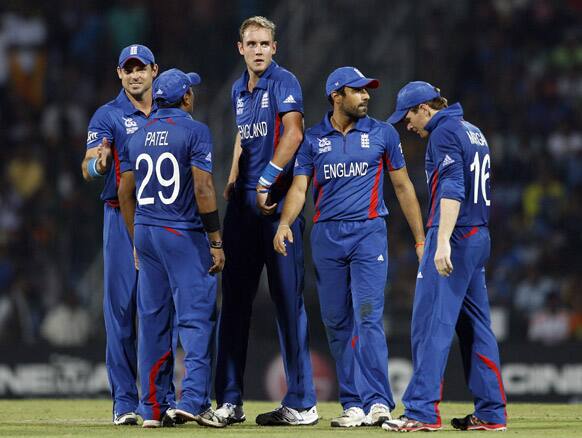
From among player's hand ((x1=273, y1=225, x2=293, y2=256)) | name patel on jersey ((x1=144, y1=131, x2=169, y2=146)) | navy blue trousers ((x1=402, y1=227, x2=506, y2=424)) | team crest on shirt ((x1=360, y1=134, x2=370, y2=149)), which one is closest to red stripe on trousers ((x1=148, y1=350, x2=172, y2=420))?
player's hand ((x1=273, y1=225, x2=293, y2=256))

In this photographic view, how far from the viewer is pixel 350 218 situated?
8164mm

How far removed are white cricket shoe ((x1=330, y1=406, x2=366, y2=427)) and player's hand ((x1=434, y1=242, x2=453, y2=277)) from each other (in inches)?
51.2

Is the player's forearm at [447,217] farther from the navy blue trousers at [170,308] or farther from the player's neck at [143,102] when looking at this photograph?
the player's neck at [143,102]

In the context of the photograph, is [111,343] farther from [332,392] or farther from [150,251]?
[332,392]

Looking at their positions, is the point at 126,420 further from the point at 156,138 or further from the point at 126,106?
the point at 126,106

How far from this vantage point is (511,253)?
14.8m

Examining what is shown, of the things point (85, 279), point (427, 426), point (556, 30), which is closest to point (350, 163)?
point (427, 426)

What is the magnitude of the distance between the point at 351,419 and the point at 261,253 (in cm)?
126

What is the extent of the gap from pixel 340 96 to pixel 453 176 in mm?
1163

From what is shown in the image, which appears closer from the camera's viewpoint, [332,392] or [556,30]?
[332,392]

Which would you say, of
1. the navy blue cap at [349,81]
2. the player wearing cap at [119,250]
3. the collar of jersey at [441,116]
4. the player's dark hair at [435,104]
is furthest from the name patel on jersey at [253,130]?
the collar of jersey at [441,116]

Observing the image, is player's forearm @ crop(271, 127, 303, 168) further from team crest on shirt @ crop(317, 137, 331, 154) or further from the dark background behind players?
the dark background behind players

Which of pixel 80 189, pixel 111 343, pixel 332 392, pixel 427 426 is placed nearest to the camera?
pixel 427 426

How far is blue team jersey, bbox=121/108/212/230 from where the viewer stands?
788 centimetres
